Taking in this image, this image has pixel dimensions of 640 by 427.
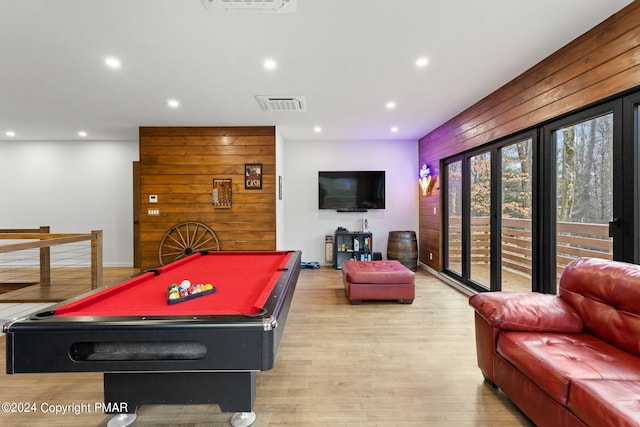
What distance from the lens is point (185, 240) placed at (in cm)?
506

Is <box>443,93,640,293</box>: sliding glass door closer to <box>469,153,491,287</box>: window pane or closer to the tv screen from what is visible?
<box>469,153,491,287</box>: window pane

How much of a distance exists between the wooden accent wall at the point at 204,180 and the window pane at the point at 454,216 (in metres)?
3.14

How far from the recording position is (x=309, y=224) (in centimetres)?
616

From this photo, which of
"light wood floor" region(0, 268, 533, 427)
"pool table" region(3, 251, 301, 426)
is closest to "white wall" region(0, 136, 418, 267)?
"light wood floor" region(0, 268, 533, 427)

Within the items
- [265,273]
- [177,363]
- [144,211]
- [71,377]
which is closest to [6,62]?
[144,211]

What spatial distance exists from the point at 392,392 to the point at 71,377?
236 cm

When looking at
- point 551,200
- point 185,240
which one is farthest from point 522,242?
point 185,240

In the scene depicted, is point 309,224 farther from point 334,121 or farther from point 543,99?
point 543,99

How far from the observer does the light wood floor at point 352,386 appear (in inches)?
67.3

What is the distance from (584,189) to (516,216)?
0.85 meters

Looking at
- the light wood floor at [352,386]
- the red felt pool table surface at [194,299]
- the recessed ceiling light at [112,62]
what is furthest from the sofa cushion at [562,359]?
the recessed ceiling light at [112,62]

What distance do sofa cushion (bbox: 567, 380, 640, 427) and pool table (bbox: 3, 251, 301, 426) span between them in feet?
4.46

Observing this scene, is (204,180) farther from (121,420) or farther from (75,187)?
(121,420)

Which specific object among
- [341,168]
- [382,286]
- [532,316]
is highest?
[341,168]
